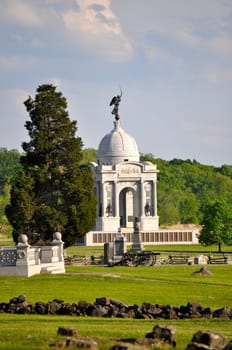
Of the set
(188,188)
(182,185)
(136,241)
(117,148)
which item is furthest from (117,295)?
(188,188)

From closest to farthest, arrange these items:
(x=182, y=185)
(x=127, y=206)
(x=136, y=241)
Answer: (x=136, y=241) → (x=127, y=206) → (x=182, y=185)

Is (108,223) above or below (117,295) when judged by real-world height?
above

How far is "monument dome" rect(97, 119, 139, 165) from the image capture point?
417 ft

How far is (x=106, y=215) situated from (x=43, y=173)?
6178 cm

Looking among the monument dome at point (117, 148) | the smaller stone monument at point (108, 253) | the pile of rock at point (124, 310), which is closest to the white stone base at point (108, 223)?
the monument dome at point (117, 148)

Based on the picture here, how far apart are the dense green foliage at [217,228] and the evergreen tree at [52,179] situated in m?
27.9

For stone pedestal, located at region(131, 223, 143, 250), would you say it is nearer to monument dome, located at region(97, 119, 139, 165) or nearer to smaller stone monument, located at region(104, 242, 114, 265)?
smaller stone monument, located at region(104, 242, 114, 265)

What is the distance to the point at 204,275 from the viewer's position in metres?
50.4

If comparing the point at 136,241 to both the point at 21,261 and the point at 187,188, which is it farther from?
the point at 187,188

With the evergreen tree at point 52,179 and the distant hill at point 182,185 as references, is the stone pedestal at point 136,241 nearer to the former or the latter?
the evergreen tree at point 52,179

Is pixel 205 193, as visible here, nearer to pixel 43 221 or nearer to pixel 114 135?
pixel 114 135

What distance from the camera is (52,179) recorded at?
62.1 metres

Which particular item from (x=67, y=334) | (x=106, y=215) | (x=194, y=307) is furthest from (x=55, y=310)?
(x=106, y=215)

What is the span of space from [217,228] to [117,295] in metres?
51.9
